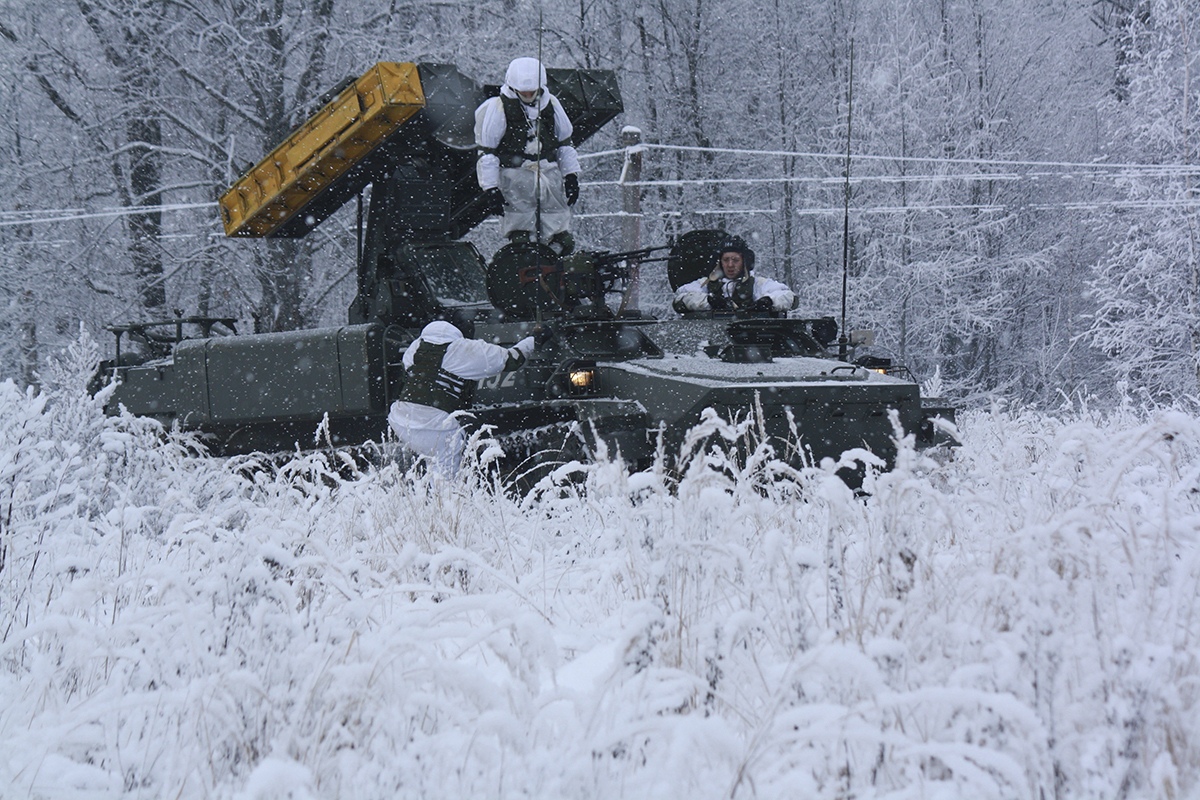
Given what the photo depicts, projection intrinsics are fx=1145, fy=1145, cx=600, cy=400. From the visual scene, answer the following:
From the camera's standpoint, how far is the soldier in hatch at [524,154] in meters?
8.49

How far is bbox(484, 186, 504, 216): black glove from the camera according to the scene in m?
8.61

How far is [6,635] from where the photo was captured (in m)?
3.58

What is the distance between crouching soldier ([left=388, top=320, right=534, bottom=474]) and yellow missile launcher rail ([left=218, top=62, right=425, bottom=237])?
86.3 inches

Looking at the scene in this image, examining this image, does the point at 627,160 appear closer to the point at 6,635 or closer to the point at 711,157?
the point at 711,157

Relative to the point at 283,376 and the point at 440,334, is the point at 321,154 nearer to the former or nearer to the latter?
the point at 283,376

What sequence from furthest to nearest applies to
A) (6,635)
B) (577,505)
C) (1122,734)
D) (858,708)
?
(577,505) → (6,635) → (1122,734) → (858,708)

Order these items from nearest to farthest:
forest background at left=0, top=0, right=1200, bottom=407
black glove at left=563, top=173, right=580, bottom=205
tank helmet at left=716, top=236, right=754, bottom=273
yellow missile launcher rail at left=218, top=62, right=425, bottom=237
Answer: tank helmet at left=716, top=236, right=754, bottom=273, yellow missile launcher rail at left=218, top=62, right=425, bottom=237, black glove at left=563, top=173, right=580, bottom=205, forest background at left=0, top=0, right=1200, bottom=407

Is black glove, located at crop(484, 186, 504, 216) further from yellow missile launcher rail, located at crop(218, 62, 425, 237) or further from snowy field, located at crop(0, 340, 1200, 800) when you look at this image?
snowy field, located at crop(0, 340, 1200, 800)

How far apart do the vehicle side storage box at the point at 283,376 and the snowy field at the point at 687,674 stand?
14.8ft

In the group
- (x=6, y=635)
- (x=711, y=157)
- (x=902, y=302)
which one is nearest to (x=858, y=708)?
(x=6, y=635)

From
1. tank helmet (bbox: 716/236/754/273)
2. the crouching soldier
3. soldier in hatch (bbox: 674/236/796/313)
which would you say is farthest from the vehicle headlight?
tank helmet (bbox: 716/236/754/273)

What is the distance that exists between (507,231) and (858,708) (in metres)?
7.04

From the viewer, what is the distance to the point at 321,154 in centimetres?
898

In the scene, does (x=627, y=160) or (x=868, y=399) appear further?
(x=627, y=160)
